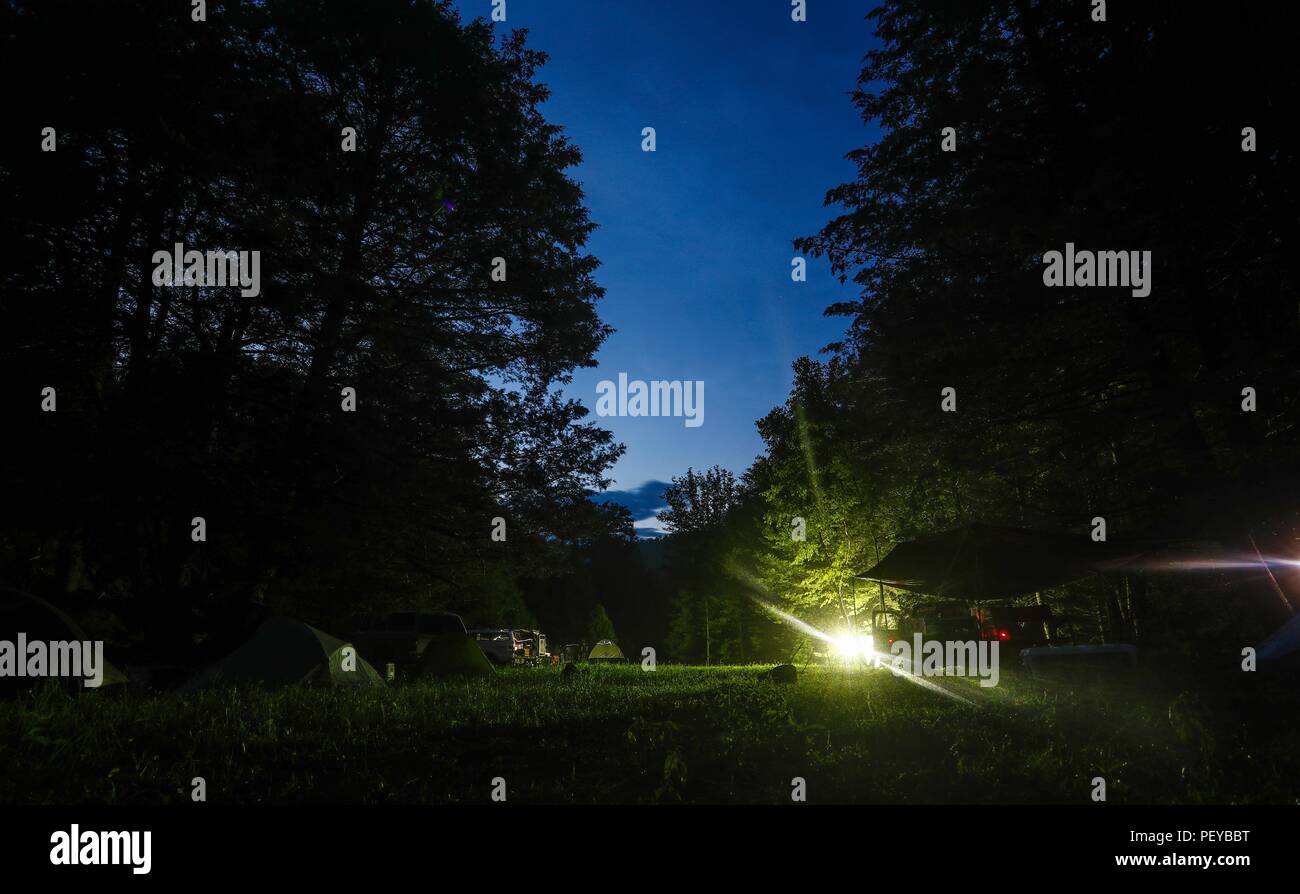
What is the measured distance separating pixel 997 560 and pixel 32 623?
16.8 meters

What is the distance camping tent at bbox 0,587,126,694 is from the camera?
9820 millimetres

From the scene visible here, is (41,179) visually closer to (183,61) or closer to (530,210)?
(183,61)

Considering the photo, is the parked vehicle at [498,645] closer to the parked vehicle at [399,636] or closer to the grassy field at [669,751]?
the parked vehicle at [399,636]

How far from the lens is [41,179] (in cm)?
994

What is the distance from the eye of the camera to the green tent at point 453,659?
15633mm

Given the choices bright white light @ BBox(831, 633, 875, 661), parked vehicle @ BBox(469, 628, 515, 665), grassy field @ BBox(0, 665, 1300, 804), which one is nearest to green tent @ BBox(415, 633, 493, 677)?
grassy field @ BBox(0, 665, 1300, 804)

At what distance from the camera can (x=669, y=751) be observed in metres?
5.74

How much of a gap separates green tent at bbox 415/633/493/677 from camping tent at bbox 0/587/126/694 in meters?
6.31

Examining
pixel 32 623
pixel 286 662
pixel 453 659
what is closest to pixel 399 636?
pixel 453 659

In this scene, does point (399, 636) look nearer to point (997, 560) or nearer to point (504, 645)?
point (504, 645)

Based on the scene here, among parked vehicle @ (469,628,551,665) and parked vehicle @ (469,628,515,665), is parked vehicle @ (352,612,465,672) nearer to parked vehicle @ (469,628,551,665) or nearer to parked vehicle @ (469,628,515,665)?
parked vehicle @ (469,628,551,665)

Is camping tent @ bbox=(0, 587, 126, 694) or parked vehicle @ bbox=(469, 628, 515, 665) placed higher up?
camping tent @ bbox=(0, 587, 126, 694)
